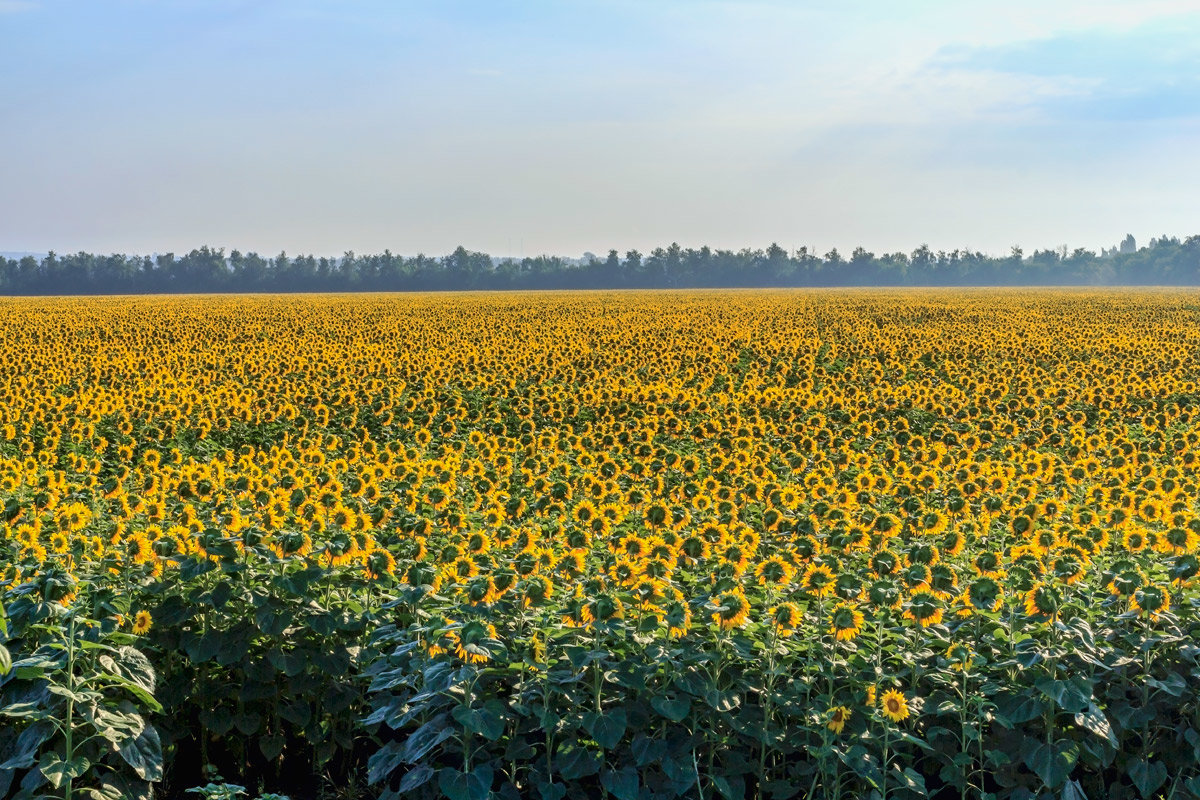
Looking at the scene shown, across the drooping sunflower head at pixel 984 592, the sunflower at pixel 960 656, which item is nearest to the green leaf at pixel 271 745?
the sunflower at pixel 960 656

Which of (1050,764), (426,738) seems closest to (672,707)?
(426,738)

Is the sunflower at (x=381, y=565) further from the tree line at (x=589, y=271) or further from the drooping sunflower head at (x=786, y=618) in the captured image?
the tree line at (x=589, y=271)

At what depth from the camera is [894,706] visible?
5180mm

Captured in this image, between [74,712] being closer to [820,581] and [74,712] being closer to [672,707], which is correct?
[672,707]

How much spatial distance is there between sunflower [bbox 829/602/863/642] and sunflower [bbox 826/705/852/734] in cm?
39

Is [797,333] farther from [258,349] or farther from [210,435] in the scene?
[210,435]

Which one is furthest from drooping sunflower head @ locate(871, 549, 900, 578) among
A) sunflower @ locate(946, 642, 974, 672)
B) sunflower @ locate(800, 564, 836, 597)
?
sunflower @ locate(946, 642, 974, 672)

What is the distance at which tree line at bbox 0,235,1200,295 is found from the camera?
128875mm

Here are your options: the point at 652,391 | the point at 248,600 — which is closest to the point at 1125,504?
the point at 248,600

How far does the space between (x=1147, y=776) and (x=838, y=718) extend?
152 centimetres

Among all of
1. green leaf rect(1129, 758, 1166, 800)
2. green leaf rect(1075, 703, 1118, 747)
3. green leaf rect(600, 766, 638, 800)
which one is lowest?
green leaf rect(1129, 758, 1166, 800)

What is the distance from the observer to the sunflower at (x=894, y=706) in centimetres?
515

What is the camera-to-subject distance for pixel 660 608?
552 centimetres

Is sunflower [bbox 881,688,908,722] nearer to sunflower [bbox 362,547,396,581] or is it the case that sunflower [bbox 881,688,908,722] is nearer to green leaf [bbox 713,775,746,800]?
green leaf [bbox 713,775,746,800]
